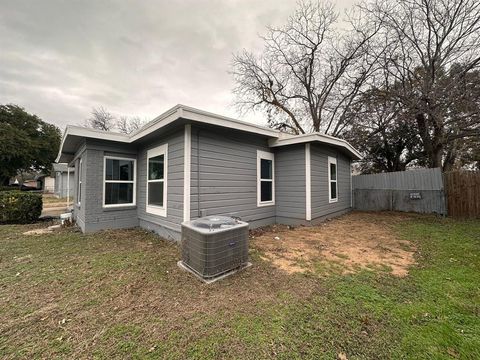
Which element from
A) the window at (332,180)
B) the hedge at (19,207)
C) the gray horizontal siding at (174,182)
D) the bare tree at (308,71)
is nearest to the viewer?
the gray horizontal siding at (174,182)

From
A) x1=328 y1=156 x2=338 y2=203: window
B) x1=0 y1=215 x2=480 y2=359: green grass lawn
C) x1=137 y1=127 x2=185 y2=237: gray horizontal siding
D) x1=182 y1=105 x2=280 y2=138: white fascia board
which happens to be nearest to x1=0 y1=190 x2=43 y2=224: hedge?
x1=0 y1=215 x2=480 y2=359: green grass lawn

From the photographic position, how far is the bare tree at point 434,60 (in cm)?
958

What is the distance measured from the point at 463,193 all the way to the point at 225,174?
9.13 metres

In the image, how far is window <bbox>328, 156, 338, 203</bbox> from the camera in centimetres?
804

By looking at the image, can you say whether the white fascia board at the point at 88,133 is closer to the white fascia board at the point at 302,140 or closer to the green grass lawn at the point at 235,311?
the green grass lawn at the point at 235,311

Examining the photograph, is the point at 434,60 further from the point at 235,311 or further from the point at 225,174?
the point at 235,311

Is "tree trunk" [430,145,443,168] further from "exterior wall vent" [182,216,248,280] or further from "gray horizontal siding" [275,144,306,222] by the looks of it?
"exterior wall vent" [182,216,248,280]

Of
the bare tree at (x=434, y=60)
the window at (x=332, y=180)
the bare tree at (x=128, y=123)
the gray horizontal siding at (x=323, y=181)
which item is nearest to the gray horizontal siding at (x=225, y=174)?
the gray horizontal siding at (x=323, y=181)

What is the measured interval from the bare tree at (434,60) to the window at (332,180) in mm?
6159

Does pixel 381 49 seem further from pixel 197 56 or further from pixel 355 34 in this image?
pixel 197 56

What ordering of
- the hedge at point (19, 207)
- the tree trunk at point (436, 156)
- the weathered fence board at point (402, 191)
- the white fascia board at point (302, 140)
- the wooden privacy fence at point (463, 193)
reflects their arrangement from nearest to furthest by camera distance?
1. the white fascia board at point (302, 140)
2. the wooden privacy fence at point (463, 193)
3. the hedge at point (19, 207)
4. the weathered fence board at point (402, 191)
5. the tree trunk at point (436, 156)

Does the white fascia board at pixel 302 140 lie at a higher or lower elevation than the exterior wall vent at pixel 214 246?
higher

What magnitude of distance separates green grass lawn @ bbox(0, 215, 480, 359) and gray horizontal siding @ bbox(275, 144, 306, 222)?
3.29 metres

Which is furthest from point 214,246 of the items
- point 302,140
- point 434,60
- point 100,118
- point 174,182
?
point 100,118
